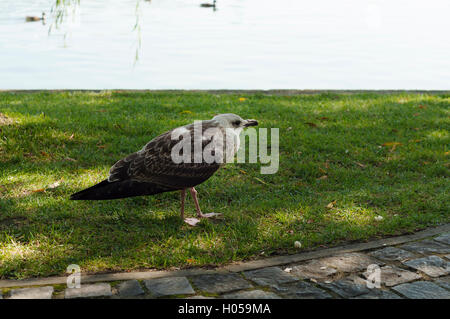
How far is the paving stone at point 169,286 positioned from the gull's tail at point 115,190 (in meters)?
1.16

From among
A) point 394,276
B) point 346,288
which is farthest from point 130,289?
point 394,276

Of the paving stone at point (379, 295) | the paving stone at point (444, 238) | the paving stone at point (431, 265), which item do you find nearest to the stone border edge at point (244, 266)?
the paving stone at point (444, 238)

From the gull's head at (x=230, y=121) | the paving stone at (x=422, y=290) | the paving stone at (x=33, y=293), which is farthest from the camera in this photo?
the gull's head at (x=230, y=121)

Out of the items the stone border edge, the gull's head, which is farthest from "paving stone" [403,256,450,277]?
the gull's head

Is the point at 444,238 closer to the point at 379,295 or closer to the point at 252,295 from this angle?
the point at 379,295

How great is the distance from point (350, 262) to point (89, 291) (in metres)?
2.20

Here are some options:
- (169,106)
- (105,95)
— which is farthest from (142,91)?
(169,106)

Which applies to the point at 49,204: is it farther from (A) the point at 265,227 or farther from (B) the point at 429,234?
(B) the point at 429,234

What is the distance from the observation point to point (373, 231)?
16.6 feet

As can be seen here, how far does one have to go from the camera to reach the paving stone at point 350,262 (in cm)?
428

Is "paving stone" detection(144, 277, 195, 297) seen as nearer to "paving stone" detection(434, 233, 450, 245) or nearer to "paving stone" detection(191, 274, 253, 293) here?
"paving stone" detection(191, 274, 253, 293)

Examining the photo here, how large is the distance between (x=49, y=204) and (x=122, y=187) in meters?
1.11

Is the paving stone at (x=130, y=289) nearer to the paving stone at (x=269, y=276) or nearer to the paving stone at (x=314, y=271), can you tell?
the paving stone at (x=269, y=276)

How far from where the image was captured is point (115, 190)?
193 inches
